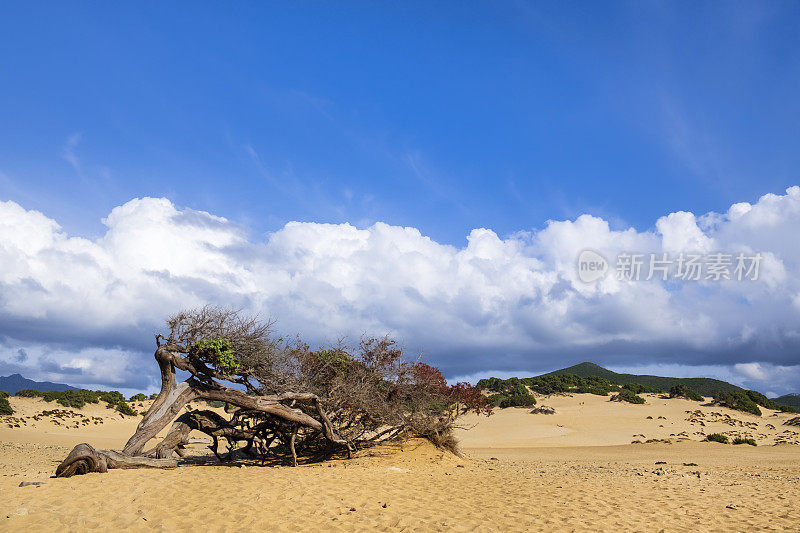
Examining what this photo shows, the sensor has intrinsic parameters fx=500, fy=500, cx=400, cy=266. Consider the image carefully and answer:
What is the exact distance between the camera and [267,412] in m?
17.0

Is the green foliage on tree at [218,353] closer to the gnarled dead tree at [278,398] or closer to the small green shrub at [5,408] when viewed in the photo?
the gnarled dead tree at [278,398]

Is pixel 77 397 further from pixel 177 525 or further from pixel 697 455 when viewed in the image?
pixel 697 455

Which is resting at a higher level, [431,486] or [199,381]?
[199,381]

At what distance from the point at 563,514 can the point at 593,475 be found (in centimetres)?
761

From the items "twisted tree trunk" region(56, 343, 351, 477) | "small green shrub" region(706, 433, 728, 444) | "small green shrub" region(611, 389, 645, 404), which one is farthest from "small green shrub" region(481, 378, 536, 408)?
"twisted tree trunk" region(56, 343, 351, 477)

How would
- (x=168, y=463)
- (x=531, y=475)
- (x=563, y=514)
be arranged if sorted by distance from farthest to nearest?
(x=531, y=475), (x=168, y=463), (x=563, y=514)

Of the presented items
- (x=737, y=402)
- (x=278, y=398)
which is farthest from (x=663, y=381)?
(x=278, y=398)

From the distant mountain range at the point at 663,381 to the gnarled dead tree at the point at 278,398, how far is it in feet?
207

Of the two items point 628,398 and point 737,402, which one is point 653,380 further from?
point 628,398

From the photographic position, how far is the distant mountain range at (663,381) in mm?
80125

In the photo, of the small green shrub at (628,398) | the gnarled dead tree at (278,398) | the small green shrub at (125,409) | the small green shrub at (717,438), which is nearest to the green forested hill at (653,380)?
the small green shrub at (628,398)

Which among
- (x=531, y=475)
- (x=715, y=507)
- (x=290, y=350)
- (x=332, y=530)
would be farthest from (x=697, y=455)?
(x=332, y=530)

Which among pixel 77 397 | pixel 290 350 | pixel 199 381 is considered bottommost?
pixel 77 397

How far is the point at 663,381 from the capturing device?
91625mm
